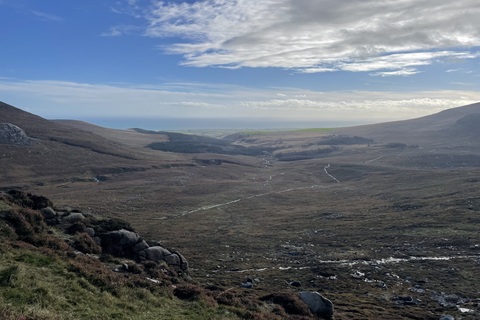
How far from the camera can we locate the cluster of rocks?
35812 mm

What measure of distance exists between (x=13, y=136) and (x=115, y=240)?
141 metres

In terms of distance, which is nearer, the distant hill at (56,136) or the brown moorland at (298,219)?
the brown moorland at (298,219)

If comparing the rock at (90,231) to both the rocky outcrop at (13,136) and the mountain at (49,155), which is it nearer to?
the mountain at (49,155)

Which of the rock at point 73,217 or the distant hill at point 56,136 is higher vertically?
the distant hill at point 56,136

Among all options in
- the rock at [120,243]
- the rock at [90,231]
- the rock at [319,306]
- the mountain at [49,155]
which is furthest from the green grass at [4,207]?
the mountain at [49,155]

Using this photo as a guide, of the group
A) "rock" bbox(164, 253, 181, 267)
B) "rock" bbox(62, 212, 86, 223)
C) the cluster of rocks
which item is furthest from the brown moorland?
"rock" bbox(62, 212, 86, 223)

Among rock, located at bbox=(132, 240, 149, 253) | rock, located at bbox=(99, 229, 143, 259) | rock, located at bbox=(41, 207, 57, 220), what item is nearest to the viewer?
rock, located at bbox=(99, 229, 143, 259)

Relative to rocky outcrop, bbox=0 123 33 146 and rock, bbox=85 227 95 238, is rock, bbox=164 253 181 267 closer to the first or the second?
rock, bbox=85 227 95 238

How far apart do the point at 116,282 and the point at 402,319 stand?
21757 mm

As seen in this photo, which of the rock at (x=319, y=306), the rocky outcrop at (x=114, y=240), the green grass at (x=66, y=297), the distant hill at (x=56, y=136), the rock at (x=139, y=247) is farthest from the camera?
the distant hill at (x=56, y=136)

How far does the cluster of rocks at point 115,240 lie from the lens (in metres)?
35.8

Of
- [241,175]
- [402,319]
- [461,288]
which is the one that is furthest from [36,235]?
[241,175]

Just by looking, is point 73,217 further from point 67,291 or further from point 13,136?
point 13,136

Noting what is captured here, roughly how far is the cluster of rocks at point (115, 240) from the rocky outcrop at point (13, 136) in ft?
429
